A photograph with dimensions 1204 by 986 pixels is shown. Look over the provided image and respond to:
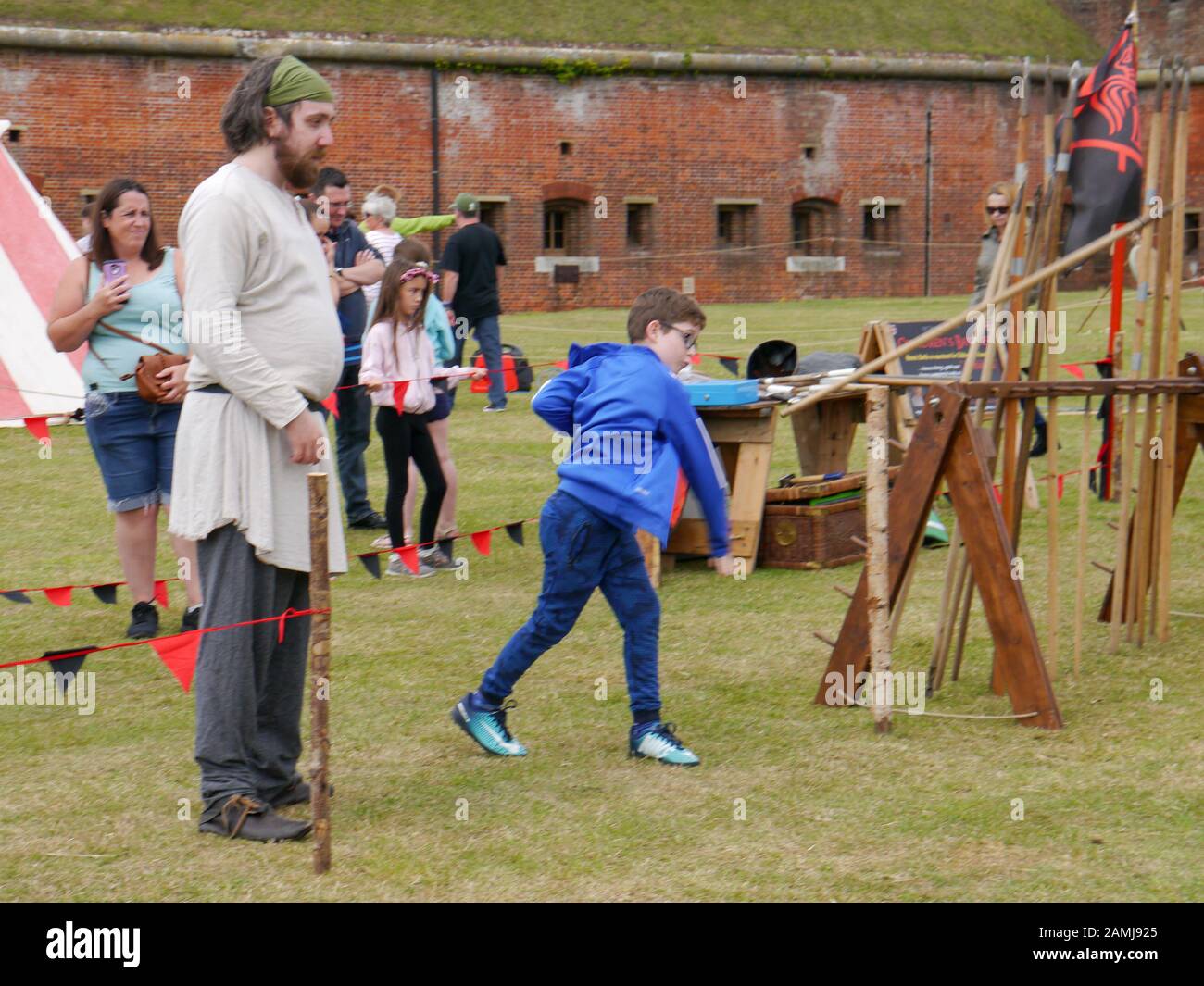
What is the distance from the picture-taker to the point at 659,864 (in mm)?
4188

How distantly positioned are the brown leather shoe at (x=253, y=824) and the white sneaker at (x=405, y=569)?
3.85m

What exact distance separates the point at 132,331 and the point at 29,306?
8096mm

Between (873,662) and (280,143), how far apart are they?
2600mm

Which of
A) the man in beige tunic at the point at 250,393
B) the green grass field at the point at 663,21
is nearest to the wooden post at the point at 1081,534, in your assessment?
the man in beige tunic at the point at 250,393

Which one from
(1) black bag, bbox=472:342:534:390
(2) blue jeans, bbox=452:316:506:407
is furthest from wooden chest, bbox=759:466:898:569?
(1) black bag, bbox=472:342:534:390

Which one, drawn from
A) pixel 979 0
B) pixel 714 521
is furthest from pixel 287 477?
pixel 979 0

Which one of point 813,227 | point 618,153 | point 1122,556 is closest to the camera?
point 1122,556

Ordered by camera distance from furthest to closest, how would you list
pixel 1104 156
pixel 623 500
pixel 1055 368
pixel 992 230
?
pixel 992 230, pixel 1055 368, pixel 1104 156, pixel 623 500

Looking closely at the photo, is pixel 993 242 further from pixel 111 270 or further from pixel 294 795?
pixel 294 795

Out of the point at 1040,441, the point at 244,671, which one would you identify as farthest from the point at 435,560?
the point at 1040,441

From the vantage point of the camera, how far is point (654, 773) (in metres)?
5.03

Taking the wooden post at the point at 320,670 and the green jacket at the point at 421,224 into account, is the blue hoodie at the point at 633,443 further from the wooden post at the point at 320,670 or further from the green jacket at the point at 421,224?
the green jacket at the point at 421,224

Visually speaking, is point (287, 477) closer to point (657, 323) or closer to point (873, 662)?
point (657, 323)

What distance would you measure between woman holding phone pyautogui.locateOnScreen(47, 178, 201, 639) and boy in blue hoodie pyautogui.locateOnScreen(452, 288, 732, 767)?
7.06 feet
